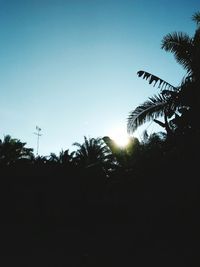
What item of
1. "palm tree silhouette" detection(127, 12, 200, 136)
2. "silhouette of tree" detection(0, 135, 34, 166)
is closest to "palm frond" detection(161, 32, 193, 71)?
"palm tree silhouette" detection(127, 12, 200, 136)

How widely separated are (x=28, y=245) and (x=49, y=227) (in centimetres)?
82

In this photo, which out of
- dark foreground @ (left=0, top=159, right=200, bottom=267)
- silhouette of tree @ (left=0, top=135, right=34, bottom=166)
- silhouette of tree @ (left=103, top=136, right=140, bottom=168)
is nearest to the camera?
dark foreground @ (left=0, top=159, right=200, bottom=267)

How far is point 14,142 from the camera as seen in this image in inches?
1125

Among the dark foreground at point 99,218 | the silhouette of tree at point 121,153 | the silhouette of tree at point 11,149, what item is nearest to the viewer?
the dark foreground at point 99,218

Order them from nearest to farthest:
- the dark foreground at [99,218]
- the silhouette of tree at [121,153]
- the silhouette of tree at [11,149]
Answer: the dark foreground at [99,218]
the silhouette of tree at [121,153]
the silhouette of tree at [11,149]

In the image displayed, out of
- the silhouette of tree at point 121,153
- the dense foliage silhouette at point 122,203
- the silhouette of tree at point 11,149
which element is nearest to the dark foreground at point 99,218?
the dense foliage silhouette at point 122,203

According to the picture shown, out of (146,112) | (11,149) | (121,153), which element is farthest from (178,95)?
(11,149)

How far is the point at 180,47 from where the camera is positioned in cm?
882

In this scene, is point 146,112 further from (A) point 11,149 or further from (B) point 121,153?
(A) point 11,149

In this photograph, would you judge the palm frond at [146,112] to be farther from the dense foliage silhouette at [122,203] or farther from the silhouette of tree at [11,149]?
the silhouette of tree at [11,149]

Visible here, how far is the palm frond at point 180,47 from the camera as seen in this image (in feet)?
28.5

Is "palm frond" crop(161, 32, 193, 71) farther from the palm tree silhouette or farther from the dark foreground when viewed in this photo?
the dark foreground

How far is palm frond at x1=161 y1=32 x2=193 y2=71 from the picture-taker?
869 cm

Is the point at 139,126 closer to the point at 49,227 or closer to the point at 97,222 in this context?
the point at 97,222
